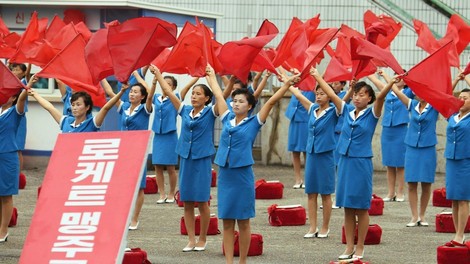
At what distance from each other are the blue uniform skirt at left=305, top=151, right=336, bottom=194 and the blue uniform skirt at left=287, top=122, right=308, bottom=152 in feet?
17.5

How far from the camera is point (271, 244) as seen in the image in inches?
577

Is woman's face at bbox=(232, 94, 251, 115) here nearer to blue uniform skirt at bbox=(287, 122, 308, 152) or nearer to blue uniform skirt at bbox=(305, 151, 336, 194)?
blue uniform skirt at bbox=(305, 151, 336, 194)

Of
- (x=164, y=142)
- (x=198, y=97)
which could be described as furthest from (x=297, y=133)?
(x=198, y=97)

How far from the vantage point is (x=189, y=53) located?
14.6 m

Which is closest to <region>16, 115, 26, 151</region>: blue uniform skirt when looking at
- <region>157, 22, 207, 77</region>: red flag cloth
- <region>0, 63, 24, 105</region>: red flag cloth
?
<region>157, 22, 207, 77</region>: red flag cloth

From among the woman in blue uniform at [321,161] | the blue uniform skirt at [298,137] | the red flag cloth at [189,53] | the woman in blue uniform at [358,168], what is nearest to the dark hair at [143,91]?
the red flag cloth at [189,53]

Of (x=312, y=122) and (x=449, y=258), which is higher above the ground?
(x=312, y=122)

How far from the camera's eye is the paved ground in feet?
44.4

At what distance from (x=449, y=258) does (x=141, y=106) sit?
5.00m

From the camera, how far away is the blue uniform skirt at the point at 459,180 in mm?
14234

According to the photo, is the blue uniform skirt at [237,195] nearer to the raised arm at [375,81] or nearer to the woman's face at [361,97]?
the woman's face at [361,97]

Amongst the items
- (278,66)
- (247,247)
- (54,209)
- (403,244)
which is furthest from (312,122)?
(54,209)

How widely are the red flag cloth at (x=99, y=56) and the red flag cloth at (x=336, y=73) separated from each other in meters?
3.11

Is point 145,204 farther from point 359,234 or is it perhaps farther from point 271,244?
point 359,234
